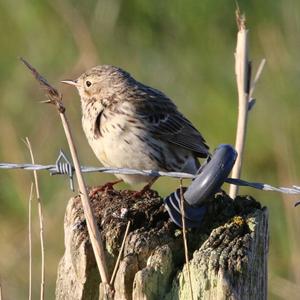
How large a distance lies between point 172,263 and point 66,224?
644mm

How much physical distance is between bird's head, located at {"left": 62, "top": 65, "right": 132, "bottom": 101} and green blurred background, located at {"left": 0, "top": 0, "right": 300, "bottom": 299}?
4.15ft

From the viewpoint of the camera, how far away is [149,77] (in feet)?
29.0

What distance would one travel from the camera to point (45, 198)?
9.12 meters

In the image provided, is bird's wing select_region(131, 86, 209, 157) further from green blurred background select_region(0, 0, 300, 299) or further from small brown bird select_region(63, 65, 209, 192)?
green blurred background select_region(0, 0, 300, 299)

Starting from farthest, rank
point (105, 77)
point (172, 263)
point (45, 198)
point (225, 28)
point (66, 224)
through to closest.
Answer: point (45, 198) → point (225, 28) → point (105, 77) → point (66, 224) → point (172, 263)

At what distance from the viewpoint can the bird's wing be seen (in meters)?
6.40

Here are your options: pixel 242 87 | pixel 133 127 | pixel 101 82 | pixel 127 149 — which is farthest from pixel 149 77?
pixel 242 87

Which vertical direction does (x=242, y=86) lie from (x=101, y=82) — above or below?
below

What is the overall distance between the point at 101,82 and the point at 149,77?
2244mm

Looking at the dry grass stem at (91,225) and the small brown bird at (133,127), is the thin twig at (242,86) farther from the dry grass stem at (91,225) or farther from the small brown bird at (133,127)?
the dry grass stem at (91,225)

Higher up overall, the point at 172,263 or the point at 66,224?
the point at 66,224

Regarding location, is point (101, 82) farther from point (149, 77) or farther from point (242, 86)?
point (149, 77)

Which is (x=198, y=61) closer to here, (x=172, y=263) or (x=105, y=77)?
(x=105, y=77)

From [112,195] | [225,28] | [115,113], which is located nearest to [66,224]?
[112,195]
